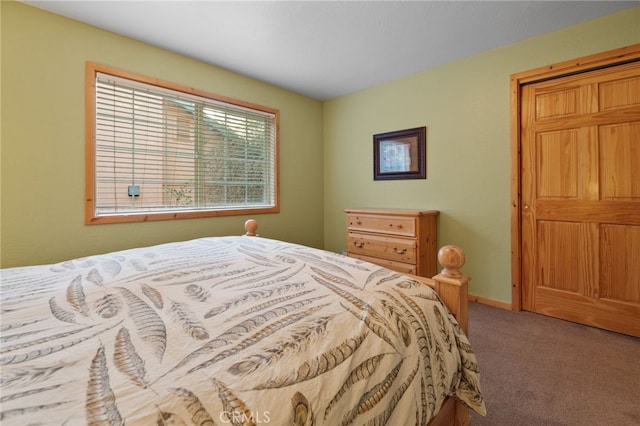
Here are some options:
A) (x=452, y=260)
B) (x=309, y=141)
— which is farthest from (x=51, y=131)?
(x=452, y=260)

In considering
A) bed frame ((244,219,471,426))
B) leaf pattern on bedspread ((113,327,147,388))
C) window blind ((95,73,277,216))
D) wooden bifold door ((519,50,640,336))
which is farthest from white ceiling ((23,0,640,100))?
leaf pattern on bedspread ((113,327,147,388))

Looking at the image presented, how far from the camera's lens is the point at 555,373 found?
168 cm

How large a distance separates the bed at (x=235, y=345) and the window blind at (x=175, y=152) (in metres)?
1.47

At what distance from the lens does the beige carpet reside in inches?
54.3

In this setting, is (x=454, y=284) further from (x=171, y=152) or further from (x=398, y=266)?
(x=171, y=152)

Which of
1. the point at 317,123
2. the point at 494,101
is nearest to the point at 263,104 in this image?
the point at 317,123

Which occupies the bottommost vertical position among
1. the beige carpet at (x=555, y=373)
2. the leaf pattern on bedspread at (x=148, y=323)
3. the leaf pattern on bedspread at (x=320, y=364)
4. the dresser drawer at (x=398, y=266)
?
the beige carpet at (x=555, y=373)

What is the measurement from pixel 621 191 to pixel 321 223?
305cm

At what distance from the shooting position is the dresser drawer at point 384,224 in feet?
9.32

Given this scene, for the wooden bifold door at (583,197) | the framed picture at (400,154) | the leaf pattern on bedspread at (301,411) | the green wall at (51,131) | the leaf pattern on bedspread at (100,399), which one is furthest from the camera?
the framed picture at (400,154)

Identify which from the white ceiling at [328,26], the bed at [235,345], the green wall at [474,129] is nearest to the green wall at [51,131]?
the white ceiling at [328,26]

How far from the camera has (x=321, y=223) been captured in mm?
4148

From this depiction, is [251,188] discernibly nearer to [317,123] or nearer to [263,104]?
[263,104]

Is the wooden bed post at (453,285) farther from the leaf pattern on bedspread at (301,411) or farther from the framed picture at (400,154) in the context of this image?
the framed picture at (400,154)
